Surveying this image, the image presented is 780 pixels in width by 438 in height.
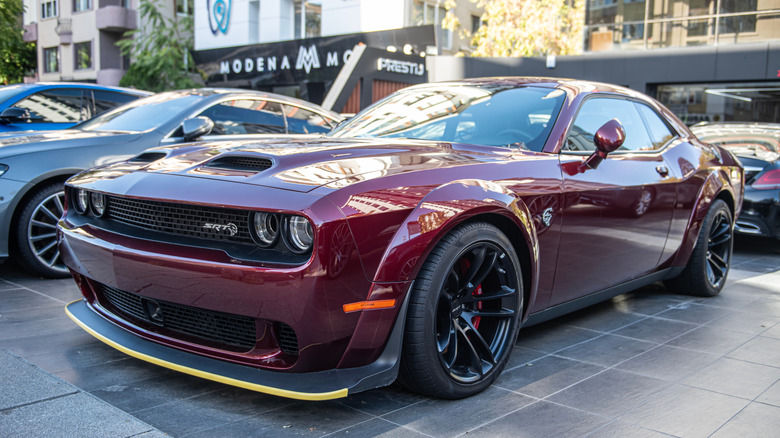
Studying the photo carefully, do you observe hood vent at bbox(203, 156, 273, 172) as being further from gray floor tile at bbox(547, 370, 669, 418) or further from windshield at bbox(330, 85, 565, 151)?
gray floor tile at bbox(547, 370, 669, 418)

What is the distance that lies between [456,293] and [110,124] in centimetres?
405

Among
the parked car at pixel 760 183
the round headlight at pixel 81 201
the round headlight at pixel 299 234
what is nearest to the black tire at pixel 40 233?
the round headlight at pixel 81 201

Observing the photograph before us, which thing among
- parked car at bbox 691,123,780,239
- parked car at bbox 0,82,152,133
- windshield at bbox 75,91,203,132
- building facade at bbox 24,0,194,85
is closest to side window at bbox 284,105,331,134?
windshield at bbox 75,91,203,132

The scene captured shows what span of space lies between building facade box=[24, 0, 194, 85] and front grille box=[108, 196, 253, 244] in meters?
28.5

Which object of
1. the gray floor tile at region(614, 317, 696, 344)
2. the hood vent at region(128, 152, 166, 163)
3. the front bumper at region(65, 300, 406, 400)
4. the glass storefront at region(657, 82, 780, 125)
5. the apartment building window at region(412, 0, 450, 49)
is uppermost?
the apartment building window at region(412, 0, 450, 49)

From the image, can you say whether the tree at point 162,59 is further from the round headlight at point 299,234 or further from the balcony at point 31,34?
the round headlight at point 299,234

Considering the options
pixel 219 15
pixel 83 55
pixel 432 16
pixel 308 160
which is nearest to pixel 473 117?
pixel 308 160

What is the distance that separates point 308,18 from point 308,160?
22.0 m

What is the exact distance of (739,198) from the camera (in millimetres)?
A: 5242

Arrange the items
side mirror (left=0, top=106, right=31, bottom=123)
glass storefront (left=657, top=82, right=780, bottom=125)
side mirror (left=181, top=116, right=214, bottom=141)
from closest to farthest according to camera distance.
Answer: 1. side mirror (left=181, top=116, right=214, bottom=141)
2. side mirror (left=0, top=106, right=31, bottom=123)
3. glass storefront (left=657, top=82, right=780, bottom=125)

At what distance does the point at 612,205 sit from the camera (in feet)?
11.9

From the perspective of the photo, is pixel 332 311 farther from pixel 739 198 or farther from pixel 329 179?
pixel 739 198

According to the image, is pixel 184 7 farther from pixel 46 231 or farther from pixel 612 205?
pixel 612 205

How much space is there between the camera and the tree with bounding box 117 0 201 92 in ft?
81.4
